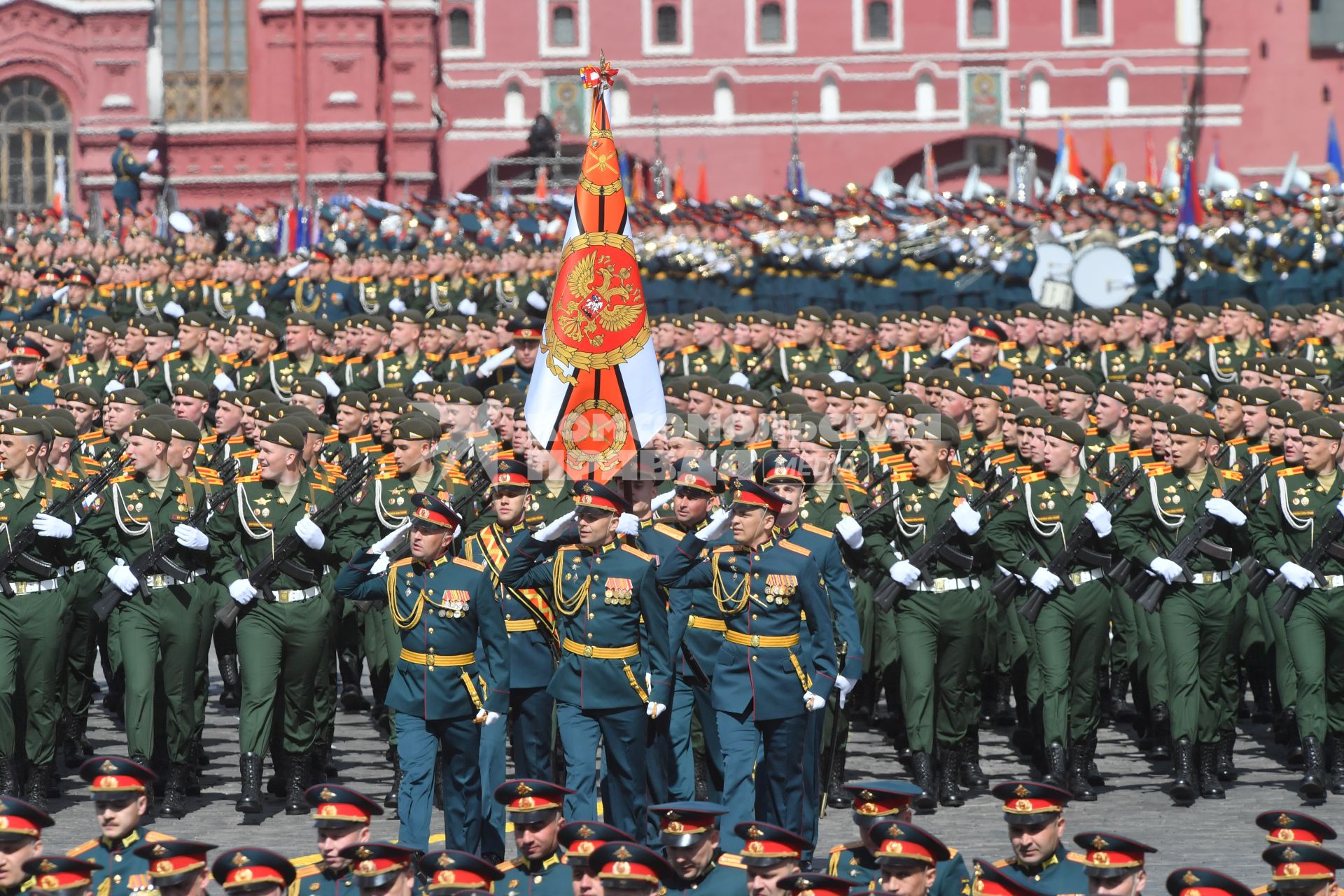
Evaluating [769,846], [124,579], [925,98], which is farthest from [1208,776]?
[925,98]

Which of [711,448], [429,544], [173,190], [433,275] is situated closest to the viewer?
[429,544]

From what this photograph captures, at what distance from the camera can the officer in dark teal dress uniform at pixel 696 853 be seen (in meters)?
8.09

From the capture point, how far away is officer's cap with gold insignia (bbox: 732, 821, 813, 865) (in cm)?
778

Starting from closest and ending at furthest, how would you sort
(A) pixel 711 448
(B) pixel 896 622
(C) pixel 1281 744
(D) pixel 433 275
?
(B) pixel 896 622, (C) pixel 1281 744, (A) pixel 711 448, (D) pixel 433 275

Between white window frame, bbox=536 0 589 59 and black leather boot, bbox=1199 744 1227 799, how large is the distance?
42.8m

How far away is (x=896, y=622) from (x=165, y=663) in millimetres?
3493

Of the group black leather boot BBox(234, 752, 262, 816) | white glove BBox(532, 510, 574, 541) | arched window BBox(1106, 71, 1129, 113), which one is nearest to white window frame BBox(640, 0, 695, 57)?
arched window BBox(1106, 71, 1129, 113)

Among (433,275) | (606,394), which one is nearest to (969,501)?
(606,394)

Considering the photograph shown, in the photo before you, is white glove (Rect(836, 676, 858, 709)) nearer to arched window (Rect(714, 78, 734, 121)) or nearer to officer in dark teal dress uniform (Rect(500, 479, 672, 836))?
officer in dark teal dress uniform (Rect(500, 479, 672, 836))

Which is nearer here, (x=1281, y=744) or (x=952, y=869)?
(x=952, y=869)

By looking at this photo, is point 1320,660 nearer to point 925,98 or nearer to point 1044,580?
point 1044,580

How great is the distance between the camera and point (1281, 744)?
12.8 m

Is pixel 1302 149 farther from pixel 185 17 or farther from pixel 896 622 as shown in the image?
pixel 896 622

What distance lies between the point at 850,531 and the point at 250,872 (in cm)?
446
